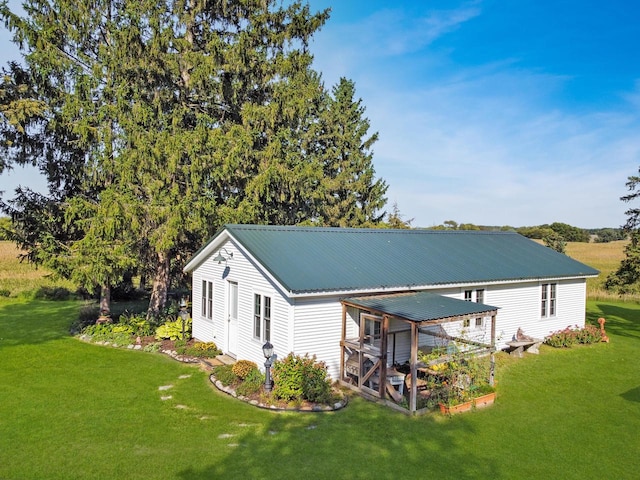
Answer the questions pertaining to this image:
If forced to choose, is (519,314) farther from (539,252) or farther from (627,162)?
(627,162)

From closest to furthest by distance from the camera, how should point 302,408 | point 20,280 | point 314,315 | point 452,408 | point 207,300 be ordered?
point 452,408 < point 302,408 < point 314,315 < point 207,300 < point 20,280

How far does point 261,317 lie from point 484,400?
5.86 metres

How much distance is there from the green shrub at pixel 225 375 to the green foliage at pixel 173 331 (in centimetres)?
419

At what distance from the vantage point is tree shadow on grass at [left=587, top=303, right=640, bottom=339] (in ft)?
62.2

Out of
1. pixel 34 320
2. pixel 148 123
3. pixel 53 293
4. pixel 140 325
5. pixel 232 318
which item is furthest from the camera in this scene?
pixel 53 293

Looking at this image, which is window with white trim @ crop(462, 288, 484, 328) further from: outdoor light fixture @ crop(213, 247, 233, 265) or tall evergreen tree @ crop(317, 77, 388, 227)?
tall evergreen tree @ crop(317, 77, 388, 227)

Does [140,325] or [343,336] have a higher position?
[343,336]

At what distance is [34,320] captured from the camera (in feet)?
64.2

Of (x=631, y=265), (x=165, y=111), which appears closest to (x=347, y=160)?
(x=165, y=111)

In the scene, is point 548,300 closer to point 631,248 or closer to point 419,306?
point 631,248

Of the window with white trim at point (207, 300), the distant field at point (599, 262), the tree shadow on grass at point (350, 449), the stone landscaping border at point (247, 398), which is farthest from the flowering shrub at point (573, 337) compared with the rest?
the distant field at point (599, 262)

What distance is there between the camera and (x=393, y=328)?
1194 cm

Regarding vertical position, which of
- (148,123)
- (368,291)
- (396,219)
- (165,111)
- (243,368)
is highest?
(165,111)

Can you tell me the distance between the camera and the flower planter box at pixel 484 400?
9797 mm
